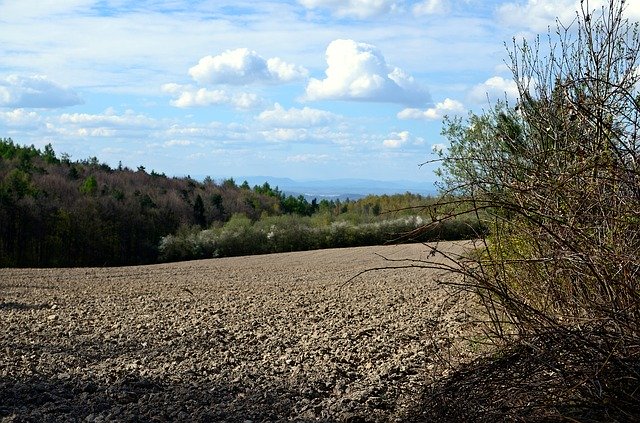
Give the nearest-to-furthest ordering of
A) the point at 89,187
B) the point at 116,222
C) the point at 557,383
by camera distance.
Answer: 1. the point at 557,383
2. the point at 116,222
3. the point at 89,187

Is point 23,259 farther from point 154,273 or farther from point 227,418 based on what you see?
point 227,418

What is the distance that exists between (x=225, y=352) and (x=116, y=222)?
118 feet

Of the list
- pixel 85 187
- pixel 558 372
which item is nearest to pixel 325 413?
pixel 558 372

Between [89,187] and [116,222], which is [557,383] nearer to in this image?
[116,222]

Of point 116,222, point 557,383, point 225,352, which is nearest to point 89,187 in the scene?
point 116,222

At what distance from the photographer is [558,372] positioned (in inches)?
191

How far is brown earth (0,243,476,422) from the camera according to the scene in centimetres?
723

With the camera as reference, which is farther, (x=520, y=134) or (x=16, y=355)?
(x=520, y=134)

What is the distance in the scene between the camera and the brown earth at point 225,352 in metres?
7.23

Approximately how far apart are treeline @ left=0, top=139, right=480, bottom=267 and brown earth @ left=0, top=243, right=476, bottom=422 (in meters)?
21.5

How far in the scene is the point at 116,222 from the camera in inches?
1736

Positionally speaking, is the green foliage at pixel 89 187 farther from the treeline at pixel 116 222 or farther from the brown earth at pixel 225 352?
the brown earth at pixel 225 352

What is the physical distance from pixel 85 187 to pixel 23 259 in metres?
9.61

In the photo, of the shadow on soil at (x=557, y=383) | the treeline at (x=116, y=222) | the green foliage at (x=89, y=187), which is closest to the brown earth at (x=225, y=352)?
the shadow on soil at (x=557, y=383)
